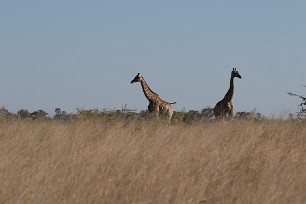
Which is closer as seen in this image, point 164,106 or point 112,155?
point 112,155

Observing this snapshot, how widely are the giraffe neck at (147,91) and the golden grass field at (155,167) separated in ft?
29.2

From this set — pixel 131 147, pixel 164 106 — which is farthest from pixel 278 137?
pixel 164 106

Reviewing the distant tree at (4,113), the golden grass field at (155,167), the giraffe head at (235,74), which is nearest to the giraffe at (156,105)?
the giraffe head at (235,74)

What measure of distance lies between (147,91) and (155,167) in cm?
1284

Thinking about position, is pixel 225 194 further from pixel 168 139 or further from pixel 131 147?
pixel 168 139

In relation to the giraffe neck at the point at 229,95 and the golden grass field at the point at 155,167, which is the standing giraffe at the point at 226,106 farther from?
the golden grass field at the point at 155,167

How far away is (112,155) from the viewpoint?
23.6ft

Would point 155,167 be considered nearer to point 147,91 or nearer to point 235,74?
point 235,74

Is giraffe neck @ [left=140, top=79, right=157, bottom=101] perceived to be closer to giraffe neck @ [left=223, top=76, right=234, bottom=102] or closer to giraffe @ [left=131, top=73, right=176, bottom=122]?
giraffe @ [left=131, top=73, right=176, bottom=122]

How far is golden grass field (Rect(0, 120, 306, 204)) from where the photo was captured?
5344 mm

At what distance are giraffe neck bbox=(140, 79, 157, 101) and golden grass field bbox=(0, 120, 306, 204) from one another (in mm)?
8903

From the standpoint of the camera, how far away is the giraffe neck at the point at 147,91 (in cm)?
1894

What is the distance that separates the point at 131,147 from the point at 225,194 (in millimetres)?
2380

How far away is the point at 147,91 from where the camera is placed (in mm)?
19234
